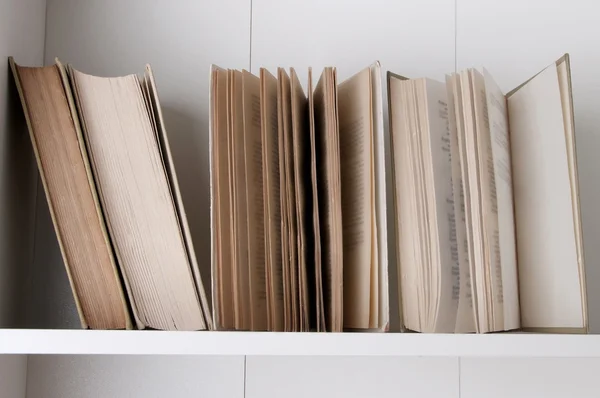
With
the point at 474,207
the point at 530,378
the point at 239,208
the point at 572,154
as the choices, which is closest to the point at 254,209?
the point at 239,208

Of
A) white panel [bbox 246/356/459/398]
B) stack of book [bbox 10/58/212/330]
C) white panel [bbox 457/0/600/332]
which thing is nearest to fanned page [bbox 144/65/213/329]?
stack of book [bbox 10/58/212/330]

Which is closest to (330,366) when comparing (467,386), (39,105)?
(467,386)

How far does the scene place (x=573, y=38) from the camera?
3.16 feet

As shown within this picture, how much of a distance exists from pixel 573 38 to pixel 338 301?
1.77 feet

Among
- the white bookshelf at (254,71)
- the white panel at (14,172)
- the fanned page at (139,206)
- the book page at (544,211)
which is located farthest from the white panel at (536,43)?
the white panel at (14,172)

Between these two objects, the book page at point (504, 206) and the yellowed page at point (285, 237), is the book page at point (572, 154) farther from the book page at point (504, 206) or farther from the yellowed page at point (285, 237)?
the yellowed page at point (285, 237)

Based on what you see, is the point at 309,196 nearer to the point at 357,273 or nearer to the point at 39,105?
the point at 357,273

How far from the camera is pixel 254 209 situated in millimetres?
735

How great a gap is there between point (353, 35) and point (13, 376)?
62cm

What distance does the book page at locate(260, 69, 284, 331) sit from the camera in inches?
28.3

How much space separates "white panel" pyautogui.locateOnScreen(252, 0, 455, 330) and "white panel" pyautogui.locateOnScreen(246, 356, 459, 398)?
28 cm

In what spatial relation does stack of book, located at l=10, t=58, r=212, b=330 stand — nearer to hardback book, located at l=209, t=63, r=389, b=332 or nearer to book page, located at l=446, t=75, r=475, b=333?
hardback book, located at l=209, t=63, r=389, b=332

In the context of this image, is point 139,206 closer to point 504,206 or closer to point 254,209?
point 254,209

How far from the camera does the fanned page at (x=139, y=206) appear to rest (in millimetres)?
729
